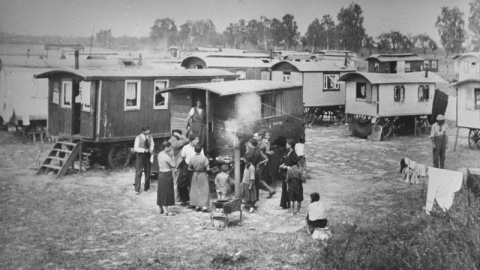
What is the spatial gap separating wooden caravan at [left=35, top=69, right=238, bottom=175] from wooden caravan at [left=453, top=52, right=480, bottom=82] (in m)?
7.39

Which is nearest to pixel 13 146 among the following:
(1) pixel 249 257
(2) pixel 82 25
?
(2) pixel 82 25

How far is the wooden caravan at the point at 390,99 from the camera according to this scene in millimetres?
17781

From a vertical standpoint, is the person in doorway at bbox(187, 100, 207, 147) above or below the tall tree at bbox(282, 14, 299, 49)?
below

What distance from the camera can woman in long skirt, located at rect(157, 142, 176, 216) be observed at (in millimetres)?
10555

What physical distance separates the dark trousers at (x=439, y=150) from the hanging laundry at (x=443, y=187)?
189cm

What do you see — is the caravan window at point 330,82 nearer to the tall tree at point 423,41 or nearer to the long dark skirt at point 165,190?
the tall tree at point 423,41

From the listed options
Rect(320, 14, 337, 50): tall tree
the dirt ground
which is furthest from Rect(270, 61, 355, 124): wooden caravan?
Rect(320, 14, 337, 50): tall tree

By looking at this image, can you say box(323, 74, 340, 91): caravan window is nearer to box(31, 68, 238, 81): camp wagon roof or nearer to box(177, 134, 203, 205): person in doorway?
box(31, 68, 238, 81): camp wagon roof

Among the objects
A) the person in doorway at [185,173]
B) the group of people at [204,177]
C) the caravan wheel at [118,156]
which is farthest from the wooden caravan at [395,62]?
the caravan wheel at [118,156]

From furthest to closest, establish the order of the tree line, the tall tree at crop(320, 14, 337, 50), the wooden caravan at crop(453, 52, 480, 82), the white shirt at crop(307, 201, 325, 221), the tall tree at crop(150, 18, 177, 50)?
the tall tree at crop(150, 18, 177, 50)
the wooden caravan at crop(453, 52, 480, 82)
the tall tree at crop(320, 14, 337, 50)
the tree line
the white shirt at crop(307, 201, 325, 221)

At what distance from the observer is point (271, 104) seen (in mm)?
13695

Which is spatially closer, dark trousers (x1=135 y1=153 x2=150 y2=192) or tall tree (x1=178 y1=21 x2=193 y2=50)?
tall tree (x1=178 y1=21 x2=193 y2=50)

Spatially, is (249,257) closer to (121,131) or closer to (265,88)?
(265,88)

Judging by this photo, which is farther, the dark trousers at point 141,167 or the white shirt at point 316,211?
the dark trousers at point 141,167
